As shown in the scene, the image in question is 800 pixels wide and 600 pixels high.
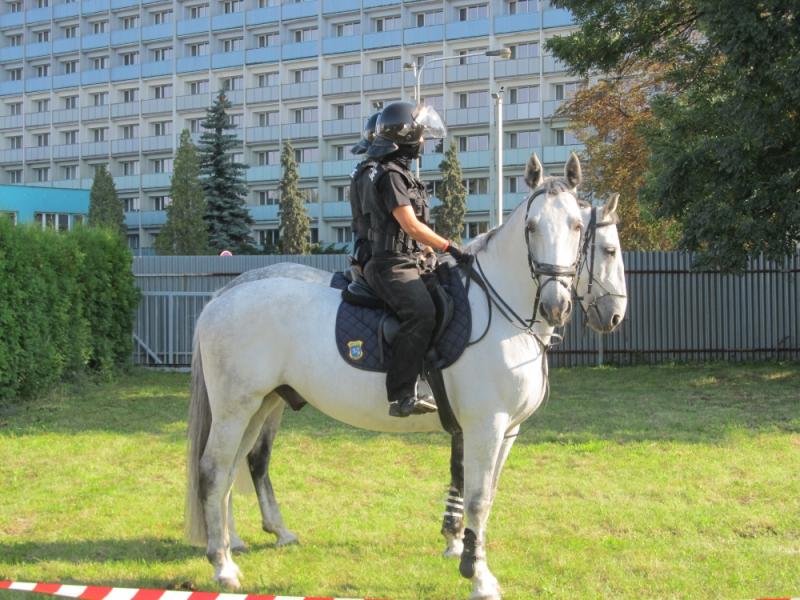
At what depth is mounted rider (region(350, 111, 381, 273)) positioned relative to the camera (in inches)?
232

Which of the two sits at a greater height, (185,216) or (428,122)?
(185,216)

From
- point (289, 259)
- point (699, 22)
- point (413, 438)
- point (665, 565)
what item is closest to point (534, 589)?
point (665, 565)

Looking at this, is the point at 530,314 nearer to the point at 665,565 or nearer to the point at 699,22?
the point at 665,565

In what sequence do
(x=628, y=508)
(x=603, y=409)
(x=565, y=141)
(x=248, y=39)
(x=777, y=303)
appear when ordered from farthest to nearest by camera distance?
(x=248, y=39), (x=565, y=141), (x=777, y=303), (x=603, y=409), (x=628, y=508)

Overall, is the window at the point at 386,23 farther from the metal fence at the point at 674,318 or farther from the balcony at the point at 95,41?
the metal fence at the point at 674,318

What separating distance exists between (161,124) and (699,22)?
58184 mm

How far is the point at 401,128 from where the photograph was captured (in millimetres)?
5828

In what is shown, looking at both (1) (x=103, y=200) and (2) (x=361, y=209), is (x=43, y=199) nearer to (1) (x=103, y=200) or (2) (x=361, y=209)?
(1) (x=103, y=200)

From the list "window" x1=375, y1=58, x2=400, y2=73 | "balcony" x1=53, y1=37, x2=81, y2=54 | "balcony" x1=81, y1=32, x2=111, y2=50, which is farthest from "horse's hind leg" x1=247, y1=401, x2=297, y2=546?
"balcony" x1=53, y1=37, x2=81, y2=54

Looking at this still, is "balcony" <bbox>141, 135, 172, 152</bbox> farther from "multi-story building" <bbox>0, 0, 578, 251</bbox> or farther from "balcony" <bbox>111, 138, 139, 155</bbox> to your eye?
"balcony" <bbox>111, 138, 139, 155</bbox>

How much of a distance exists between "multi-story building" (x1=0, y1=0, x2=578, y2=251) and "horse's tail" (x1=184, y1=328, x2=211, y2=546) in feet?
156

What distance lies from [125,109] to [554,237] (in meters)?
69.6

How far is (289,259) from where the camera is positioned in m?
22.9

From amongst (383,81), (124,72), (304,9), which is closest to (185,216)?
(383,81)
